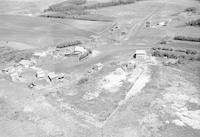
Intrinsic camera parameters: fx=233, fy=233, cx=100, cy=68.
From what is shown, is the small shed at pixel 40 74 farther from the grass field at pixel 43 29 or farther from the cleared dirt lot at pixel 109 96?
the grass field at pixel 43 29

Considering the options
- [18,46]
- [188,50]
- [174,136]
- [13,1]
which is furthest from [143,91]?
[13,1]

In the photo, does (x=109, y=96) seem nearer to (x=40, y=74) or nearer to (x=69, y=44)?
(x=40, y=74)

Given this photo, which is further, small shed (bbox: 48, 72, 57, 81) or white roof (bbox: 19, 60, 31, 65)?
white roof (bbox: 19, 60, 31, 65)

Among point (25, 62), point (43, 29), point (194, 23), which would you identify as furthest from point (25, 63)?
point (194, 23)

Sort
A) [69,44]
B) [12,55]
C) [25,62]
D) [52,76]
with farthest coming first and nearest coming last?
1. [69,44]
2. [12,55]
3. [25,62]
4. [52,76]

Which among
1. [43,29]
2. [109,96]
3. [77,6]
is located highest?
[77,6]

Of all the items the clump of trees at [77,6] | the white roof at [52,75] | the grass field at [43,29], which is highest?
the clump of trees at [77,6]

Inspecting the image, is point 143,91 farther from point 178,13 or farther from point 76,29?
point 178,13

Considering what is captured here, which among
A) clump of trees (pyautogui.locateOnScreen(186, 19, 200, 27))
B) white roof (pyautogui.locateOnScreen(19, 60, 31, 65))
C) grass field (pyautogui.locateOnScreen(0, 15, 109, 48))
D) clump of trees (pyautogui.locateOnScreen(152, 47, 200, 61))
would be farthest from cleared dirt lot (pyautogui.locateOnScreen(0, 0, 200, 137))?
clump of trees (pyautogui.locateOnScreen(186, 19, 200, 27))

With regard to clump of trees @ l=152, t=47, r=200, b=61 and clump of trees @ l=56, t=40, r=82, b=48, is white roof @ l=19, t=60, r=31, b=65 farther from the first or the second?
clump of trees @ l=152, t=47, r=200, b=61

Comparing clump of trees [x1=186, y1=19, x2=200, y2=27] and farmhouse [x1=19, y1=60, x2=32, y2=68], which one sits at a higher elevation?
clump of trees [x1=186, y1=19, x2=200, y2=27]

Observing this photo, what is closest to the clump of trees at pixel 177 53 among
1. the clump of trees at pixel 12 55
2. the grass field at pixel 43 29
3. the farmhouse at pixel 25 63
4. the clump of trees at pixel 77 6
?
the grass field at pixel 43 29

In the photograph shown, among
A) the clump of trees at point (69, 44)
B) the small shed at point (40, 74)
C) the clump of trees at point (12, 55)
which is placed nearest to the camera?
the small shed at point (40, 74)
